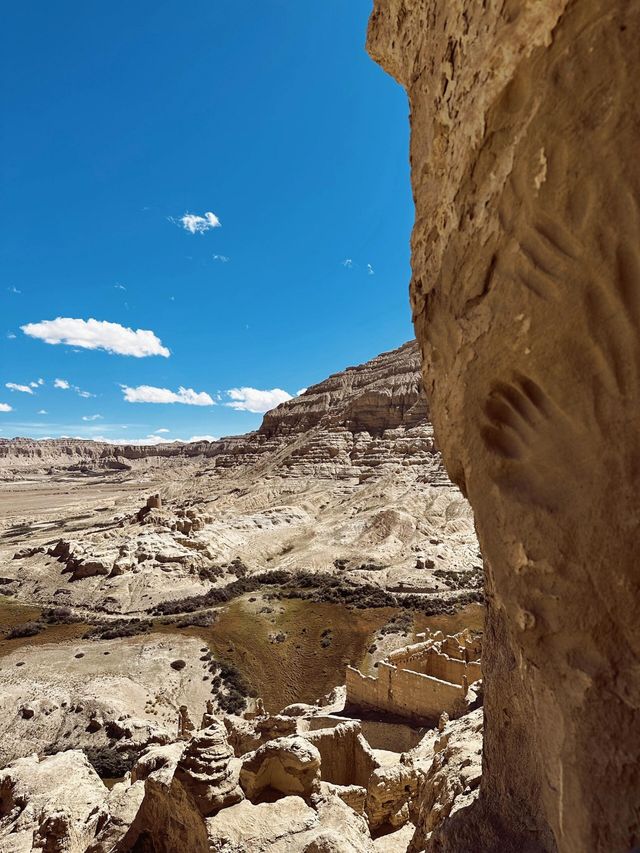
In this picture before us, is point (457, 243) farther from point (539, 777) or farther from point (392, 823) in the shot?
point (392, 823)

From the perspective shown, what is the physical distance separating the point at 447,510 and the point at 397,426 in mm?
22656

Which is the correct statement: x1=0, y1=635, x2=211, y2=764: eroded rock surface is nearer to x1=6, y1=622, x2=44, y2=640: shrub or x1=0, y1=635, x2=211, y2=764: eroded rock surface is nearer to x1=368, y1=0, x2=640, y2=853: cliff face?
x1=6, y1=622, x2=44, y2=640: shrub

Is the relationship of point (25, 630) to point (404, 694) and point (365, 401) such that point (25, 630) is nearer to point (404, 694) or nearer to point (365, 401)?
point (404, 694)

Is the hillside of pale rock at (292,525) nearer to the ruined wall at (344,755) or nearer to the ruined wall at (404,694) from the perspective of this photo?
the ruined wall at (404,694)

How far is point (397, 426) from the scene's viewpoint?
61719mm

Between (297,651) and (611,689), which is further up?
(611,689)

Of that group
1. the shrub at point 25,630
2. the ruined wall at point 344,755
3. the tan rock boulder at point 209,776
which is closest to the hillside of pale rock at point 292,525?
the shrub at point 25,630

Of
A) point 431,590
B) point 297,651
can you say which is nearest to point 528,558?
point 297,651

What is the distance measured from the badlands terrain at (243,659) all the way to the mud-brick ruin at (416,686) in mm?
264

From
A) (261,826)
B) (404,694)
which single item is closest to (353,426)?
(404,694)

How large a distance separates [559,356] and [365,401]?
208 ft

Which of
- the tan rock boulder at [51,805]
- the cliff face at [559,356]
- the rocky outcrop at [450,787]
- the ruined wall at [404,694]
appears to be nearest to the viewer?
the cliff face at [559,356]

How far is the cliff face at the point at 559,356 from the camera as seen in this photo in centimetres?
248

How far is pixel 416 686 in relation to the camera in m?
12.4
